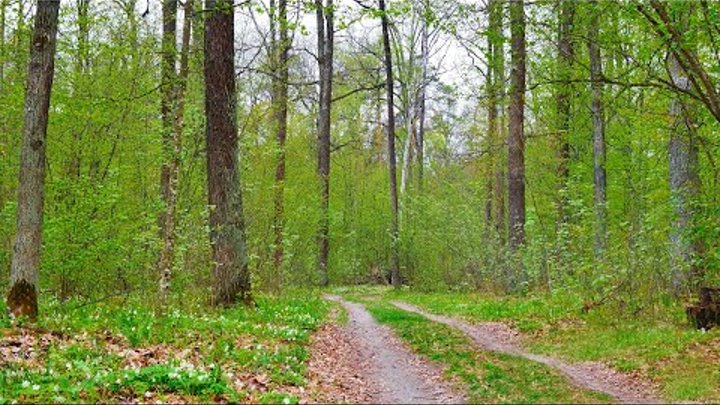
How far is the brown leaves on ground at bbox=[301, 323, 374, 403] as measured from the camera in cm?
727

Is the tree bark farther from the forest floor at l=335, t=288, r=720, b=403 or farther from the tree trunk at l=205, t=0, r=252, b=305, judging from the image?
the tree trunk at l=205, t=0, r=252, b=305

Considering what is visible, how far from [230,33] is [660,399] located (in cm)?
1102

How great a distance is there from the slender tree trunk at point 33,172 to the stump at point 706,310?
10.8m

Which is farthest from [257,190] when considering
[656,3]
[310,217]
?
[656,3]

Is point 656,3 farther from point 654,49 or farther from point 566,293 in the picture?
point 566,293

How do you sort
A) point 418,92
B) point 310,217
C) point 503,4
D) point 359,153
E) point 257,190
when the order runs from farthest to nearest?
point 359,153, point 418,92, point 310,217, point 257,190, point 503,4

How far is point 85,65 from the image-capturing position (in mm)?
16234

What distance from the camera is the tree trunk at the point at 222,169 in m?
13.7

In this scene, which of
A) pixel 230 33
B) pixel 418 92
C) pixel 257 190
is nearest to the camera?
pixel 230 33

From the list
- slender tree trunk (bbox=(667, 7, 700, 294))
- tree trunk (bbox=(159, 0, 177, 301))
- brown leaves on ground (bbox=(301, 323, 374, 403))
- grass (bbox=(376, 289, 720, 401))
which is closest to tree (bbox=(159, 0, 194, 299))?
tree trunk (bbox=(159, 0, 177, 301))

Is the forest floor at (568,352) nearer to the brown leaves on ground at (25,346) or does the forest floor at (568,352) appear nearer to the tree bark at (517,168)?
the tree bark at (517,168)

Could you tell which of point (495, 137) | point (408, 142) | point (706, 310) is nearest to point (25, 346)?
point (706, 310)

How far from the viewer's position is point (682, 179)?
44.0 ft

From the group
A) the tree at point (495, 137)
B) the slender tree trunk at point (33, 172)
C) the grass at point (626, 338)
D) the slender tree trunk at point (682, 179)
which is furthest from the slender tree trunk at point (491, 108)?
the slender tree trunk at point (33, 172)
